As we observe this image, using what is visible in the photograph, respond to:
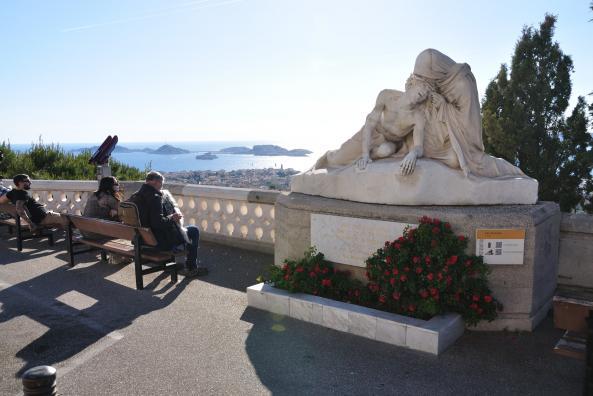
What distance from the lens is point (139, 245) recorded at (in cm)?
597

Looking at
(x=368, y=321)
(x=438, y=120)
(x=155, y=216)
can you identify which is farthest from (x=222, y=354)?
(x=438, y=120)

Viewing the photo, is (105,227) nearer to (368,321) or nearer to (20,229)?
(20,229)

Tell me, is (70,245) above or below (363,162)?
below

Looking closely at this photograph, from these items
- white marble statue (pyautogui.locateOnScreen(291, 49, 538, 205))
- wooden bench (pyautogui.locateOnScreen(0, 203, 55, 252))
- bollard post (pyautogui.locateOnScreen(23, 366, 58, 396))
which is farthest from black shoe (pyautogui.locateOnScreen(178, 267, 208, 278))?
bollard post (pyautogui.locateOnScreen(23, 366, 58, 396))

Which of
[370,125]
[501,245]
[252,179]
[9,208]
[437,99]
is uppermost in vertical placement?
[437,99]

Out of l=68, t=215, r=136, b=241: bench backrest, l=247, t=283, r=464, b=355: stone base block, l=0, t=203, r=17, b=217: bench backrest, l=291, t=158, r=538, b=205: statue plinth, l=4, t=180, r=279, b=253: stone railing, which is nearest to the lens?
l=247, t=283, r=464, b=355: stone base block

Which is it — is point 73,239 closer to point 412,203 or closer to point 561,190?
point 412,203

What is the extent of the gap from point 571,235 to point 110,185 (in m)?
6.09

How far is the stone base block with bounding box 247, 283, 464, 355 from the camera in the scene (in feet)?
13.9

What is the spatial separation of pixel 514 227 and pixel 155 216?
396cm

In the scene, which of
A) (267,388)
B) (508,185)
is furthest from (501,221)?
(267,388)

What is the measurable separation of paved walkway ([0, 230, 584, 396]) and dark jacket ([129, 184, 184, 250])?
0.64 m

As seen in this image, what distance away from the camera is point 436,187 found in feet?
16.7

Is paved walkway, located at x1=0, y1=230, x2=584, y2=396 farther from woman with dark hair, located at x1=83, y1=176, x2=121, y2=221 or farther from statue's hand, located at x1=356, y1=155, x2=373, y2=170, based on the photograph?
statue's hand, located at x1=356, y1=155, x2=373, y2=170
